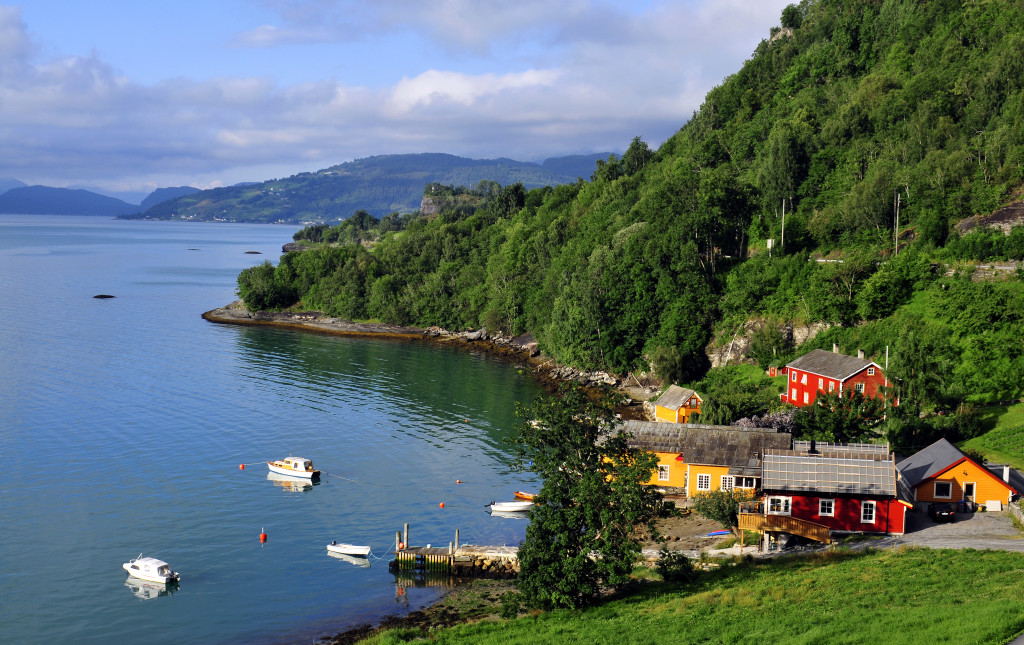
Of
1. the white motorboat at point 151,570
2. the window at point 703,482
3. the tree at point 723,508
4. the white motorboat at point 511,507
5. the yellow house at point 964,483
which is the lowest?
the white motorboat at point 151,570

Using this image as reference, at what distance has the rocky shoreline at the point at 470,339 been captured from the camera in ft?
274

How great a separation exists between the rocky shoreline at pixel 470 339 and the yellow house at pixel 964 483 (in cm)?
3059

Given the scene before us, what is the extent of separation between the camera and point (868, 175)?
290 ft

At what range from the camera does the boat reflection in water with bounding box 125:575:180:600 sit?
37688mm

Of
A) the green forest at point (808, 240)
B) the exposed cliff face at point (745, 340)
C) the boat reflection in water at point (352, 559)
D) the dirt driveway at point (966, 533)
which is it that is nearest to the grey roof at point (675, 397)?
the green forest at point (808, 240)

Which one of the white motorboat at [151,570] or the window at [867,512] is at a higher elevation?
the window at [867,512]

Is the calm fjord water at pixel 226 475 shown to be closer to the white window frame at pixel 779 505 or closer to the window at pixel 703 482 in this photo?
the window at pixel 703 482

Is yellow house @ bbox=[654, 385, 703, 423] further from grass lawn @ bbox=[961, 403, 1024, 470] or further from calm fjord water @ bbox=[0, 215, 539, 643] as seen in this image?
grass lawn @ bbox=[961, 403, 1024, 470]

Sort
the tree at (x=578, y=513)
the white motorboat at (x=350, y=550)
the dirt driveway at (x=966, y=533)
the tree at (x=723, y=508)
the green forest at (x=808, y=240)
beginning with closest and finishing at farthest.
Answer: the tree at (x=578, y=513)
the dirt driveway at (x=966, y=533)
the tree at (x=723, y=508)
the white motorboat at (x=350, y=550)
the green forest at (x=808, y=240)

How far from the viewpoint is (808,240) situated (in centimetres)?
9025

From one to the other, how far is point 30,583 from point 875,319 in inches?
2690

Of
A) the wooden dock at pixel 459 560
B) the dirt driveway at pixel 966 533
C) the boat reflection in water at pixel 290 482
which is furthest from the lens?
the boat reflection in water at pixel 290 482

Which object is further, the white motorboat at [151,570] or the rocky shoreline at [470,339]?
the rocky shoreline at [470,339]

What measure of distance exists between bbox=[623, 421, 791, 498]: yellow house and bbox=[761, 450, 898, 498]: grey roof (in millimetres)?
5750
